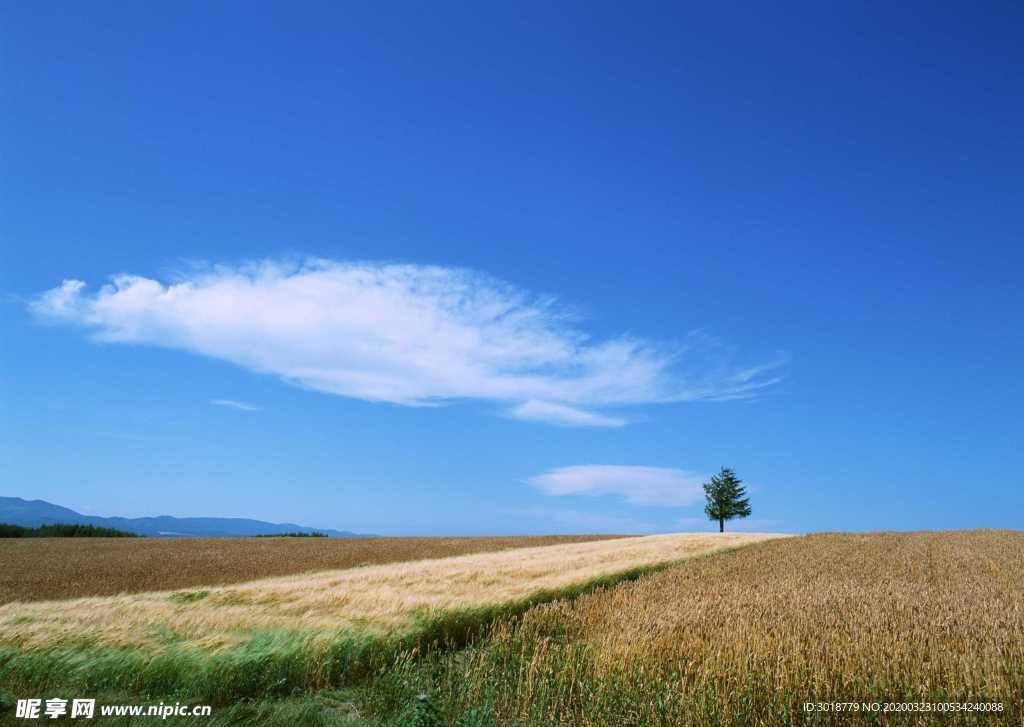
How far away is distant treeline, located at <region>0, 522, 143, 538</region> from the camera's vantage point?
49.8 meters

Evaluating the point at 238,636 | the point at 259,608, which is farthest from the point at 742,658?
the point at 259,608

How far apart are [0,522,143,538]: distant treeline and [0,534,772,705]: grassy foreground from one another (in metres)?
49.9

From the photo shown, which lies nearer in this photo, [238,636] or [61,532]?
[238,636]

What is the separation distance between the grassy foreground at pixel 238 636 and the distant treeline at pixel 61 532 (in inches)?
1964

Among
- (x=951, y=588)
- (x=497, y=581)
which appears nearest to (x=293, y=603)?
(x=497, y=581)

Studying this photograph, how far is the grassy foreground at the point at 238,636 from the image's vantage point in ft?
23.4

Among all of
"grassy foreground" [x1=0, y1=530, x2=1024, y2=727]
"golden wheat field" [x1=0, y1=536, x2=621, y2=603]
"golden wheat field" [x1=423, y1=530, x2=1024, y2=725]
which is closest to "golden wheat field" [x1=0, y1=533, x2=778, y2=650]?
"grassy foreground" [x1=0, y1=530, x2=1024, y2=727]

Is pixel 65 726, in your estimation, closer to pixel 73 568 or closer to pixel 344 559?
pixel 73 568

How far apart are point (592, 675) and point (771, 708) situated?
7.06 ft

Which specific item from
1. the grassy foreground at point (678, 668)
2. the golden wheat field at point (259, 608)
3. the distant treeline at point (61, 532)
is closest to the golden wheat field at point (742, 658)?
the grassy foreground at point (678, 668)

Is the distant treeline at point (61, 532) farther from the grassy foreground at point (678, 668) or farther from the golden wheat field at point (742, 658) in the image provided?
the golden wheat field at point (742, 658)

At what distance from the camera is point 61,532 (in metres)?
52.3

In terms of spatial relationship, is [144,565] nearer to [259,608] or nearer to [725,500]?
[259,608]

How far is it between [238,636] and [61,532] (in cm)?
5864
